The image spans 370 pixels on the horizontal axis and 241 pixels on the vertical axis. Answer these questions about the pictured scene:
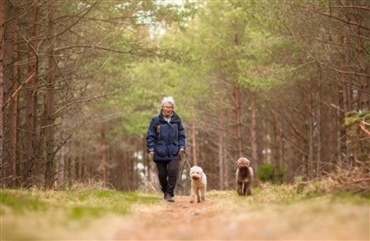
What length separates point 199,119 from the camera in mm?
25938

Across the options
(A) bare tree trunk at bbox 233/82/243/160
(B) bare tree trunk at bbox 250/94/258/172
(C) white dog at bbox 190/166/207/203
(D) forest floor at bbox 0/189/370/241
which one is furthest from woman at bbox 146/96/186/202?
(B) bare tree trunk at bbox 250/94/258/172

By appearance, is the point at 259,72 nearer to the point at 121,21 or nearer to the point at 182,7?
the point at 182,7

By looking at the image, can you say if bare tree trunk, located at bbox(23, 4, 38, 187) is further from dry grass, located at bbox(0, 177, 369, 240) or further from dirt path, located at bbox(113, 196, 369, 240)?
dirt path, located at bbox(113, 196, 369, 240)

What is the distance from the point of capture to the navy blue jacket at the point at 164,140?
33.7ft

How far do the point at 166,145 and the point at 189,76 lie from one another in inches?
572

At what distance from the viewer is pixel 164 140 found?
10.3 metres

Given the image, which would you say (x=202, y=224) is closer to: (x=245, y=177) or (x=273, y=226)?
(x=273, y=226)

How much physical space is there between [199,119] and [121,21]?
1269cm

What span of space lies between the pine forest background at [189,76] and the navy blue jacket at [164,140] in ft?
7.16

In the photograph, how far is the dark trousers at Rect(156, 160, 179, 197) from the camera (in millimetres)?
10273

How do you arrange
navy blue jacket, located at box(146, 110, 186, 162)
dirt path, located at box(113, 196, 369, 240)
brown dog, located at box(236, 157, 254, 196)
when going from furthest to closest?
brown dog, located at box(236, 157, 254, 196) → navy blue jacket, located at box(146, 110, 186, 162) → dirt path, located at box(113, 196, 369, 240)

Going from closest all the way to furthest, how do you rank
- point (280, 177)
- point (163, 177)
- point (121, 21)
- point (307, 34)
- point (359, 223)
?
point (359, 223) < point (163, 177) < point (307, 34) < point (121, 21) < point (280, 177)

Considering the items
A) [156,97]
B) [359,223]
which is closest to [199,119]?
[156,97]

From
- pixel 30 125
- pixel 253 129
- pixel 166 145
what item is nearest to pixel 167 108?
pixel 166 145
